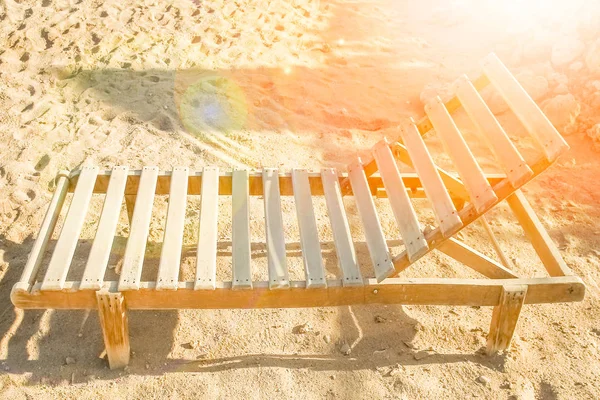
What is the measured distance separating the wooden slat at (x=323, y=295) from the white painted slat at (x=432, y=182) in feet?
0.99

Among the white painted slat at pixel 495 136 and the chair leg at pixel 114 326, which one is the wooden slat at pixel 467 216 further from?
the chair leg at pixel 114 326

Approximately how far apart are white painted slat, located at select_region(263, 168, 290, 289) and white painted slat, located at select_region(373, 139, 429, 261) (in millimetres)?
633

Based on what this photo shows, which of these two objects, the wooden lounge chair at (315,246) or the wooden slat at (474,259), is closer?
the wooden lounge chair at (315,246)

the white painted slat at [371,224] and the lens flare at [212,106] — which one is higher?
the white painted slat at [371,224]

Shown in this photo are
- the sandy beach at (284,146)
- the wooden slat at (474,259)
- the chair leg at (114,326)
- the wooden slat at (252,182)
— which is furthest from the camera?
the wooden slat at (252,182)

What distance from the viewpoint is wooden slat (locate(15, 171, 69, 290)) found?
2908mm

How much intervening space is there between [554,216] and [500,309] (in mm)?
1749

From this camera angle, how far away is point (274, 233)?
10.9 feet

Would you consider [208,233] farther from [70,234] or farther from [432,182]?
[432,182]

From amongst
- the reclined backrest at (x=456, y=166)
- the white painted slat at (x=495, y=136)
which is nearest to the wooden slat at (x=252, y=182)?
the reclined backrest at (x=456, y=166)

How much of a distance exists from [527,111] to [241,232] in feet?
5.49

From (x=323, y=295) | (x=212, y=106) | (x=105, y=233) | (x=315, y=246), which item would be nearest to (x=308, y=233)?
(x=315, y=246)

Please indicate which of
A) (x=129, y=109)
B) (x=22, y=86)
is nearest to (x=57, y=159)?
(x=129, y=109)

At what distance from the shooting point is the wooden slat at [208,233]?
2930 millimetres
